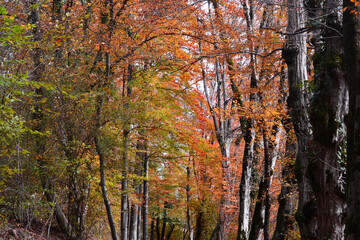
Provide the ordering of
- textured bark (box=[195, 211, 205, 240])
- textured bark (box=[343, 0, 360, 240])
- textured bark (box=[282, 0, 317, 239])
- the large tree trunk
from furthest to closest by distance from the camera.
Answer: textured bark (box=[195, 211, 205, 240]) → textured bark (box=[282, 0, 317, 239]) → the large tree trunk → textured bark (box=[343, 0, 360, 240])

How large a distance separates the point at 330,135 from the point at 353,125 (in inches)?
39.3

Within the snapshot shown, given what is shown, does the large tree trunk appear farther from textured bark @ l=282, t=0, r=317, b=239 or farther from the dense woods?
textured bark @ l=282, t=0, r=317, b=239

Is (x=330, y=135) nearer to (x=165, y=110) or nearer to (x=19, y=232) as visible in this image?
(x=19, y=232)

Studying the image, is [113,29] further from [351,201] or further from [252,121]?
[351,201]

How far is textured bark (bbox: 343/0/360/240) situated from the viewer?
11.9 feet

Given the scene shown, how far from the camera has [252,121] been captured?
30.5 feet

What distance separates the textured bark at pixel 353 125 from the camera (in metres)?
3.63

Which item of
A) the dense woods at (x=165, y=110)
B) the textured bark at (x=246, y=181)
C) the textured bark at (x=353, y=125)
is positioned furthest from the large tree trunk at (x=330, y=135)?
the textured bark at (x=246, y=181)

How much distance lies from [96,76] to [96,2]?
271 cm

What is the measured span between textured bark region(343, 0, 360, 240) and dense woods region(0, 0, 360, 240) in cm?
2

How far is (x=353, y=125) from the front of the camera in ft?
13.1

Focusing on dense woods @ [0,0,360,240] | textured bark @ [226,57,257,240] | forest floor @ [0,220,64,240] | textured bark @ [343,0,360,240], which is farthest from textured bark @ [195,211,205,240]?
textured bark @ [343,0,360,240]

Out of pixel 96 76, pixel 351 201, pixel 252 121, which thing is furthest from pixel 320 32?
pixel 96 76

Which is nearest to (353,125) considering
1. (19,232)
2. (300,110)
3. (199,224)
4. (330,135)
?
(330,135)
